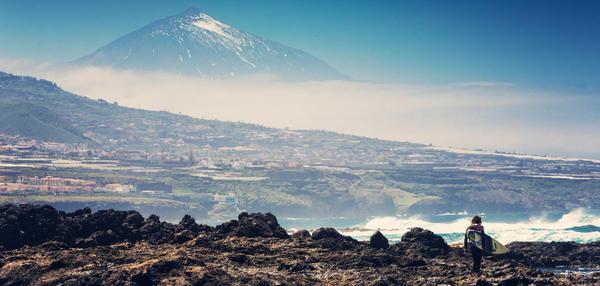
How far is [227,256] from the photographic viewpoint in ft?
158

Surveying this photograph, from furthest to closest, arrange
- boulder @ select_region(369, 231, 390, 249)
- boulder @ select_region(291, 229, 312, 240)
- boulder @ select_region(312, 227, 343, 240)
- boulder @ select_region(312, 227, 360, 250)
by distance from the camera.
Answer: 1. boulder @ select_region(291, 229, 312, 240)
2. boulder @ select_region(312, 227, 343, 240)
3. boulder @ select_region(369, 231, 390, 249)
4. boulder @ select_region(312, 227, 360, 250)

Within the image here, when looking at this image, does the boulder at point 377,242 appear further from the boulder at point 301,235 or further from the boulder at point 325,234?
the boulder at point 301,235

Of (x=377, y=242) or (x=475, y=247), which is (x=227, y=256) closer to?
(x=475, y=247)

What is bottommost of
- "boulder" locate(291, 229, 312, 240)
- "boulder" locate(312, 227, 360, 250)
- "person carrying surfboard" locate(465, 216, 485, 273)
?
"boulder" locate(291, 229, 312, 240)

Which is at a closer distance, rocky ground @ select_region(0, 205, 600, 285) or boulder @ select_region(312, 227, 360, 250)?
rocky ground @ select_region(0, 205, 600, 285)

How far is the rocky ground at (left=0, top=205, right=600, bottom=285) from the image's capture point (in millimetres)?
43000

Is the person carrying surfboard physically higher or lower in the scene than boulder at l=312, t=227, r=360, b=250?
higher

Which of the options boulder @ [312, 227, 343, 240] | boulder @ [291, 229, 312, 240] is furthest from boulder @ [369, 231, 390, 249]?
boulder @ [291, 229, 312, 240]

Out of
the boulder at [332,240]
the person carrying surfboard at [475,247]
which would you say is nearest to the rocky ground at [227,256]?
the boulder at [332,240]

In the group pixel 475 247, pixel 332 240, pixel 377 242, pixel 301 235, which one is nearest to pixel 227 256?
pixel 332 240

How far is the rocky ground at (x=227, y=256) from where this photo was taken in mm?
43000

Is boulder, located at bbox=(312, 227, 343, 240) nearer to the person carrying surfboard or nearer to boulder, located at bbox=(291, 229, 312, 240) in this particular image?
boulder, located at bbox=(291, 229, 312, 240)

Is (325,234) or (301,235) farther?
(301,235)

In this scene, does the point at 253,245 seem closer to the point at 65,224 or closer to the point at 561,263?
the point at 65,224
